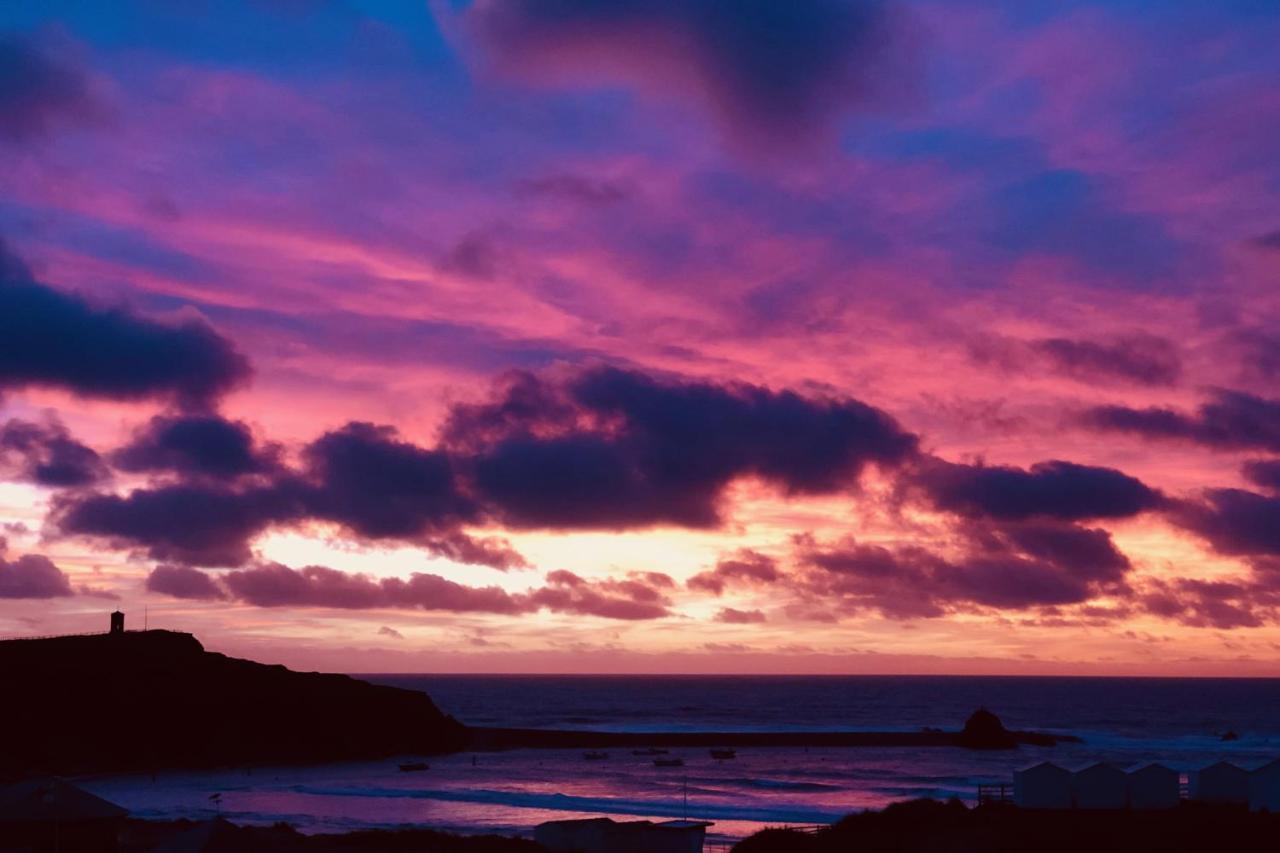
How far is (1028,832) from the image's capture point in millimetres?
42062

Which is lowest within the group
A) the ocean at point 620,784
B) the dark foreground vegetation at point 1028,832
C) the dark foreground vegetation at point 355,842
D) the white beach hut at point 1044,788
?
the ocean at point 620,784

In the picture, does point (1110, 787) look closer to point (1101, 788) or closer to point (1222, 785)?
point (1101, 788)

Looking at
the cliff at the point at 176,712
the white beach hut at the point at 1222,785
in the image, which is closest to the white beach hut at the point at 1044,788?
the white beach hut at the point at 1222,785

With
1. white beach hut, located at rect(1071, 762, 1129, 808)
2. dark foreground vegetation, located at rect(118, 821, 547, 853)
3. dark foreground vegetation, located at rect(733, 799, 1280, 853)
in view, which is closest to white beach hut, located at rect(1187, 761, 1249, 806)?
dark foreground vegetation, located at rect(733, 799, 1280, 853)

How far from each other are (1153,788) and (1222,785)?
400cm

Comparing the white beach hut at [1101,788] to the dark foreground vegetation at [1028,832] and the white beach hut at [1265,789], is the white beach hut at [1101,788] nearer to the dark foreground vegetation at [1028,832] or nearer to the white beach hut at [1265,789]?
the dark foreground vegetation at [1028,832]

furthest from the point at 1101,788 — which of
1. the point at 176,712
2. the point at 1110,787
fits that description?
the point at 176,712

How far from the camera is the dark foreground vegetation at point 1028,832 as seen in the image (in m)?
40.2

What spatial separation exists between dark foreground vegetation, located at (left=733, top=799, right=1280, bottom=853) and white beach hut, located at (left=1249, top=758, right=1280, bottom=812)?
1666 millimetres

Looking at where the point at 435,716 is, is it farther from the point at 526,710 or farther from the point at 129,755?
the point at 526,710

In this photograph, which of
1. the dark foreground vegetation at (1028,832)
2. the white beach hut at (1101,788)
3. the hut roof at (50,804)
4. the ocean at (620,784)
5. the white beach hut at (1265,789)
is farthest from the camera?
the ocean at (620,784)

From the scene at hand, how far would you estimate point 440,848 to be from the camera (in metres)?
45.0

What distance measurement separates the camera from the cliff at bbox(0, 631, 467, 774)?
95688 mm

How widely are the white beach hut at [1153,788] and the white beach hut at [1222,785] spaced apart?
244 cm
